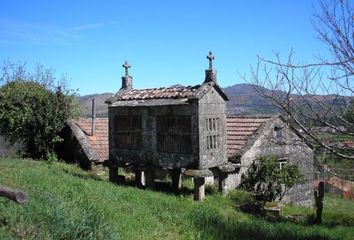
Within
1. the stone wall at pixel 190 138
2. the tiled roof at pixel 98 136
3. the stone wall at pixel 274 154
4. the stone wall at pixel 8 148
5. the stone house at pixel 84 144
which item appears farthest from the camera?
the stone wall at pixel 8 148

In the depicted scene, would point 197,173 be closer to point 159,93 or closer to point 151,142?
point 151,142

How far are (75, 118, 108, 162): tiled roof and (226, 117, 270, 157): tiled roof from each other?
5083 mm

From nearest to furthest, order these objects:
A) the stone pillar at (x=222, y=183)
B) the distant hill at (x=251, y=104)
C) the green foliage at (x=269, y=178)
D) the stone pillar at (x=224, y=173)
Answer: the distant hill at (x=251, y=104) < the stone pillar at (x=224, y=173) < the stone pillar at (x=222, y=183) < the green foliage at (x=269, y=178)

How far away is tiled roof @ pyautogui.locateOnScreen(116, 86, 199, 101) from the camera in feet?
41.9

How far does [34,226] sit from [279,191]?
1093 centimetres

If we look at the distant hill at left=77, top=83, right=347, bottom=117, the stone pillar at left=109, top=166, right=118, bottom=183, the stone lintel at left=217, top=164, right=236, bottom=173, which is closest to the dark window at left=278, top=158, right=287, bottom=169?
the distant hill at left=77, top=83, right=347, bottom=117

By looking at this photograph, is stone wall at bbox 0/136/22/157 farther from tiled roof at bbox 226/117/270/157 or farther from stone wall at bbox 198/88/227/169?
stone wall at bbox 198/88/227/169

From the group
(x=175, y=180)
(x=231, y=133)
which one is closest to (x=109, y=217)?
(x=175, y=180)

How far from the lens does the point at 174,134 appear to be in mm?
12594

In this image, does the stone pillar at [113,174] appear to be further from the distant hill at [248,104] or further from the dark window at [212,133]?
the dark window at [212,133]

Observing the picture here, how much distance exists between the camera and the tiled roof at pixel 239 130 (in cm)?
1659

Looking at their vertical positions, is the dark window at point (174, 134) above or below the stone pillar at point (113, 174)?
above

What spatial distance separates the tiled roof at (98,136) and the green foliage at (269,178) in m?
5.76

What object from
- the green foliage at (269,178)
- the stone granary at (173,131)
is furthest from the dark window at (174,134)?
the green foliage at (269,178)
